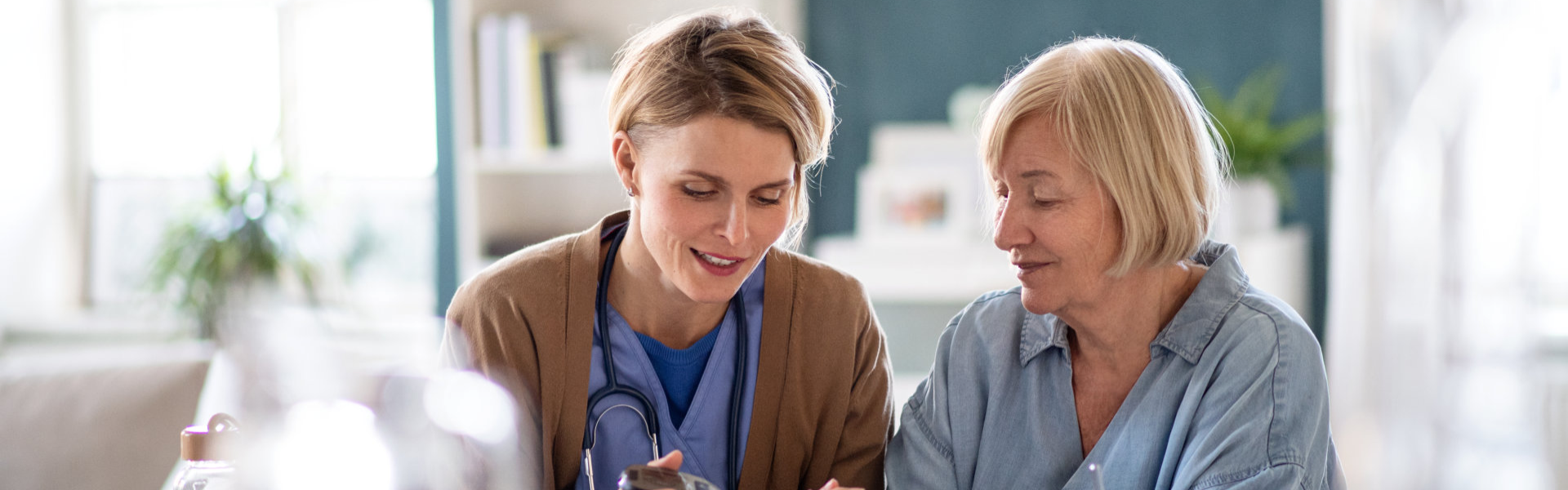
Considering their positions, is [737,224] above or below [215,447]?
above

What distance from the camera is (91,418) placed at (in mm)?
1609

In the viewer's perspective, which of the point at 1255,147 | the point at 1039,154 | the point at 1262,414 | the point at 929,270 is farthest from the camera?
the point at 1255,147

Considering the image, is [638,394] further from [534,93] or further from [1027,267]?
[534,93]

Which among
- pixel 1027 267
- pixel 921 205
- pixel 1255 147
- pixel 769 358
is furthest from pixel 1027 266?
pixel 1255 147

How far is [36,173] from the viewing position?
3.79m

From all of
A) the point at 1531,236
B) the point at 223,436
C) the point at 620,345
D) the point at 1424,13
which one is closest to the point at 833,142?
the point at 1424,13

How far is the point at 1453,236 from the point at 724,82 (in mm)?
2074

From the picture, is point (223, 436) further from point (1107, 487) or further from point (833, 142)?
point (833, 142)

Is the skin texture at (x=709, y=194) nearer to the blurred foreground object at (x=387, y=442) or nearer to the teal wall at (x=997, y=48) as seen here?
the blurred foreground object at (x=387, y=442)

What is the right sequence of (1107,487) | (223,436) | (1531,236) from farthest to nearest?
(1531,236)
(1107,487)
(223,436)

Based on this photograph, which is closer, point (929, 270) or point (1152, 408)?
point (1152, 408)

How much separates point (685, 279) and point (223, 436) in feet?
1.86

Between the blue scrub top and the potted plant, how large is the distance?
1.75 m

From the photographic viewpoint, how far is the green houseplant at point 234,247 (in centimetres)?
341
